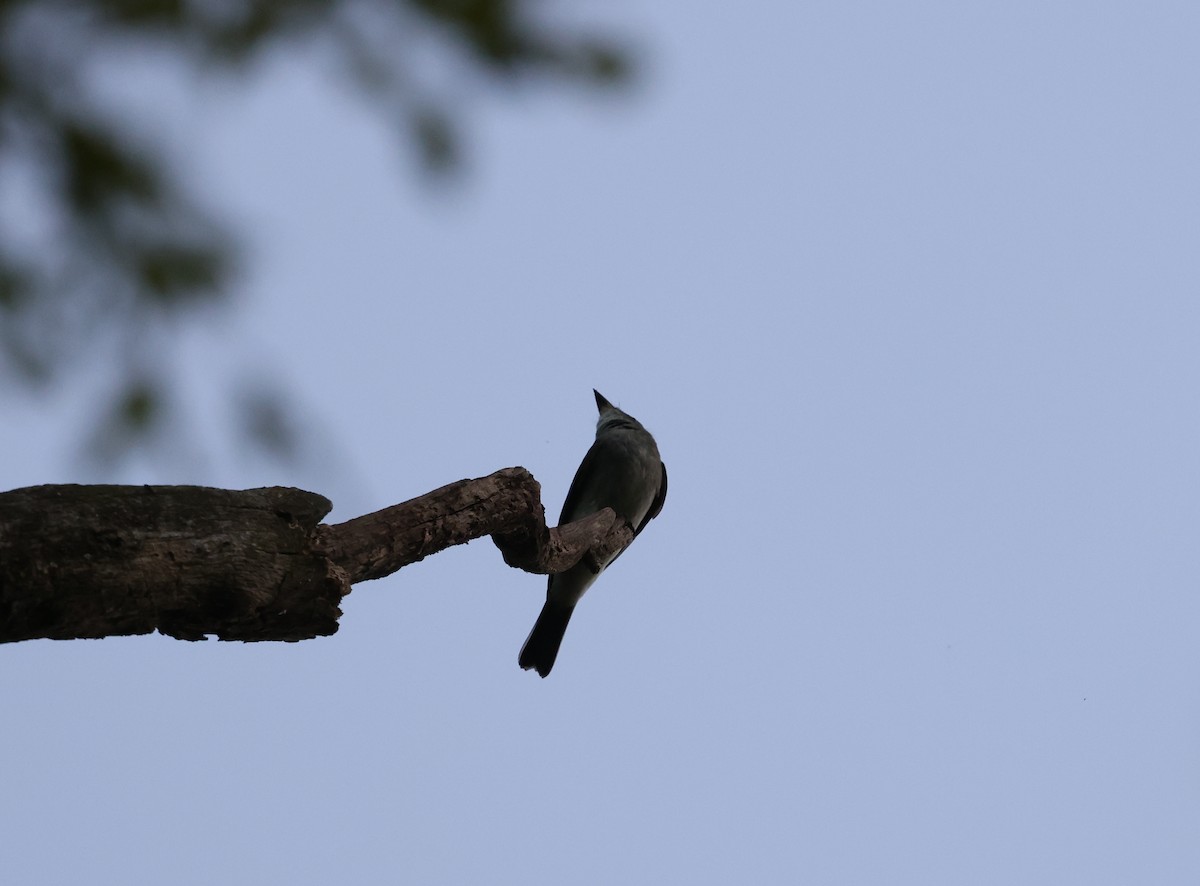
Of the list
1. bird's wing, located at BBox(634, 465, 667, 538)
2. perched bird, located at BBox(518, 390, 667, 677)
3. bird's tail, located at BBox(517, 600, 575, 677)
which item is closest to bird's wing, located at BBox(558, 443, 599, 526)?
perched bird, located at BBox(518, 390, 667, 677)

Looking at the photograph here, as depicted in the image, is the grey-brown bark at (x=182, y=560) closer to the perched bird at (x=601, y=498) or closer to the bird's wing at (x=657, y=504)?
the perched bird at (x=601, y=498)

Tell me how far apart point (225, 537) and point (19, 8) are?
1.21m

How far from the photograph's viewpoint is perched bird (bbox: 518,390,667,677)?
6164 mm

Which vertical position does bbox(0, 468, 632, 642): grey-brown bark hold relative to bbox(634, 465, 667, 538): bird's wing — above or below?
below

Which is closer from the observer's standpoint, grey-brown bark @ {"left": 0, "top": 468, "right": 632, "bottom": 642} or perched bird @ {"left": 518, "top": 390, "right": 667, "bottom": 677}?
grey-brown bark @ {"left": 0, "top": 468, "right": 632, "bottom": 642}

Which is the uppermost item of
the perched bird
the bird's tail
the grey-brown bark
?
the perched bird

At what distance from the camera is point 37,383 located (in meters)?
1.74

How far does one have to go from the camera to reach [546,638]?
6293 millimetres

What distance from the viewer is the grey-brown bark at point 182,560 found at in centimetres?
213

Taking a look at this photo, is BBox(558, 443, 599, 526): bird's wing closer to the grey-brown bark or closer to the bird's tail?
the bird's tail

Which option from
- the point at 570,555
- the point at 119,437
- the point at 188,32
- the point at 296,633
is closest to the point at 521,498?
the point at 570,555

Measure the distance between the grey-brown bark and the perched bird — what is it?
300 cm

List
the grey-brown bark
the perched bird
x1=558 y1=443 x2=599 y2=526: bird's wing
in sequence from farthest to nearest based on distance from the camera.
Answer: x1=558 y1=443 x2=599 y2=526: bird's wing
the perched bird
the grey-brown bark

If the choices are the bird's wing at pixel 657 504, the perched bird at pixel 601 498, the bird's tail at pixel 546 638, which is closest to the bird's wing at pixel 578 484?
the perched bird at pixel 601 498
